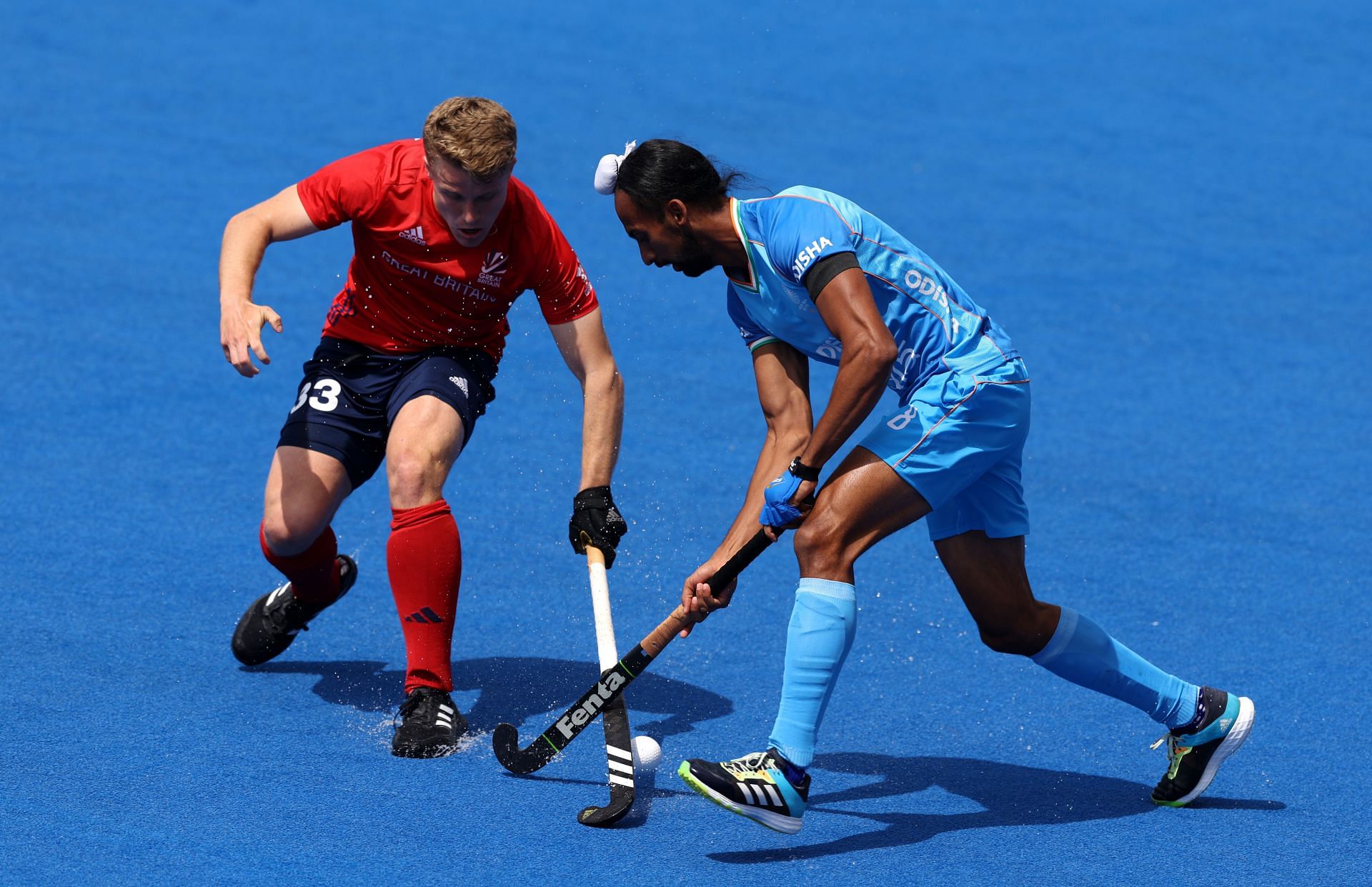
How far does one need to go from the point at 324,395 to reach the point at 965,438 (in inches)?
73.9

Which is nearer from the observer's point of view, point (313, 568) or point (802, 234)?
A: point (802, 234)

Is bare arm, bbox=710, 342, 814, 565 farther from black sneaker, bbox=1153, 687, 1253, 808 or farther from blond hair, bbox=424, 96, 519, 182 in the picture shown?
black sneaker, bbox=1153, 687, 1253, 808

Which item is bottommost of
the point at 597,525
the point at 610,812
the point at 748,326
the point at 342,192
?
the point at 610,812

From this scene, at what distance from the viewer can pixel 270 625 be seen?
474 centimetres

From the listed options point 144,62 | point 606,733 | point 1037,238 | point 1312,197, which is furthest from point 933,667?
point 144,62

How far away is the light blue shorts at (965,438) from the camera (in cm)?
377

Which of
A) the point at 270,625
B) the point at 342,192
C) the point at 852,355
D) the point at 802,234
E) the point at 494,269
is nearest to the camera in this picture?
the point at 852,355

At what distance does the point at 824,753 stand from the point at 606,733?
0.68 meters

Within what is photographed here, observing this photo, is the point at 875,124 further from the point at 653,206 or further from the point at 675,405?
the point at 653,206

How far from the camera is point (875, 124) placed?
12156 mm

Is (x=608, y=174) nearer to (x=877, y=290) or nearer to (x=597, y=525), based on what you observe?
(x=877, y=290)

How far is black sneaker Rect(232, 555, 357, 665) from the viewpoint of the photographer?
186 inches

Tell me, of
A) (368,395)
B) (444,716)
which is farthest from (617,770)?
(368,395)

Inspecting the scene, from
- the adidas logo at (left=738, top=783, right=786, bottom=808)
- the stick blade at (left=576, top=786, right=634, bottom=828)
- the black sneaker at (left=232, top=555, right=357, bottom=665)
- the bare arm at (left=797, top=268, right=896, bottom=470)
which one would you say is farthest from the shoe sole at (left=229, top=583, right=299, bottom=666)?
the bare arm at (left=797, top=268, right=896, bottom=470)
